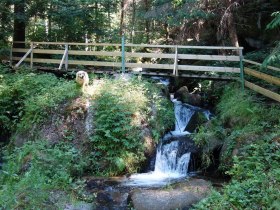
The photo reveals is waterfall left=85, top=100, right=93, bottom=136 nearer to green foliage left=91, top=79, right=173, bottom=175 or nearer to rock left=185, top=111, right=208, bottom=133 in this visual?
green foliage left=91, top=79, right=173, bottom=175

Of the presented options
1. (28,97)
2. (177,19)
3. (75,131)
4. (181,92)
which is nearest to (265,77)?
(181,92)

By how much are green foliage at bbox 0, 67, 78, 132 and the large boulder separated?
14.9ft

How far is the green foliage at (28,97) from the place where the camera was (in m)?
9.95

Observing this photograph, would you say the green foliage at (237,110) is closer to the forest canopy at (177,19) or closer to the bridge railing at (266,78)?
the bridge railing at (266,78)

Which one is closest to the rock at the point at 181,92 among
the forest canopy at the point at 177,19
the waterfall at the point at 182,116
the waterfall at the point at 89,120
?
the waterfall at the point at 182,116

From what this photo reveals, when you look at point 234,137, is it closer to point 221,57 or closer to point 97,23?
point 221,57

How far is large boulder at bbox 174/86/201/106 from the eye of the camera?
1298cm

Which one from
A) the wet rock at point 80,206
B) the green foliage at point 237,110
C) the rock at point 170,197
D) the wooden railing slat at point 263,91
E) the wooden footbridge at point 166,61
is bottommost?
the wet rock at point 80,206

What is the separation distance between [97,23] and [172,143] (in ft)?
28.6

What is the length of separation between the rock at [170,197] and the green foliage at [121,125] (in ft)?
6.14

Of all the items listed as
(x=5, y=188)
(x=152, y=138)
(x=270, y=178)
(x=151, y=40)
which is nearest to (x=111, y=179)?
(x=152, y=138)

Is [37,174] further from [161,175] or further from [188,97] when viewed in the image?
[188,97]

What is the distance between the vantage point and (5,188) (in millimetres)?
6922

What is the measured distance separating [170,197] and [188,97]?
6.71 m
